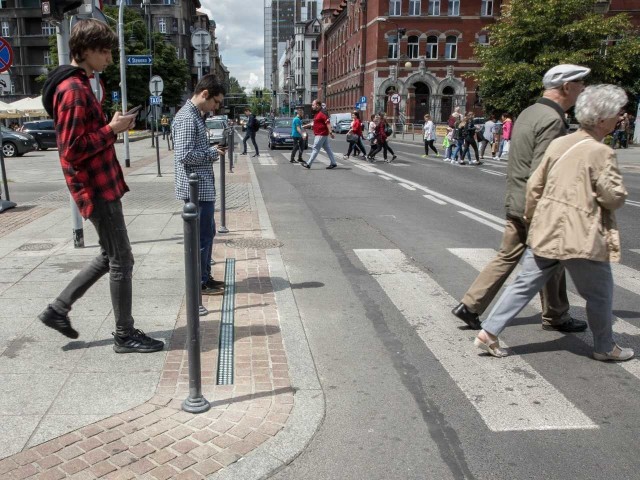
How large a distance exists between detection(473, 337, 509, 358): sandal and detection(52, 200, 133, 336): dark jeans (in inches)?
96.5

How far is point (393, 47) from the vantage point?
62.2 m

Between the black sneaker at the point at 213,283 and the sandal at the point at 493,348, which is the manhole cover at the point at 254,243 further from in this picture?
the sandal at the point at 493,348

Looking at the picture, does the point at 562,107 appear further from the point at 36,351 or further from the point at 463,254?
the point at 36,351

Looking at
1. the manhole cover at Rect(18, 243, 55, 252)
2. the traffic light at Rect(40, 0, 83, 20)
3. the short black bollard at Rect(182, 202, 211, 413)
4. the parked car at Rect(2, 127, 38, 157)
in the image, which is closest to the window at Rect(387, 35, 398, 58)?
the parked car at Rect(2, 127, 38, 157)

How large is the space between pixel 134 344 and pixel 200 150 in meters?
1.83

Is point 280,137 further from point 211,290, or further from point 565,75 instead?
point 565,75

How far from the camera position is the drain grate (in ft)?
12.8

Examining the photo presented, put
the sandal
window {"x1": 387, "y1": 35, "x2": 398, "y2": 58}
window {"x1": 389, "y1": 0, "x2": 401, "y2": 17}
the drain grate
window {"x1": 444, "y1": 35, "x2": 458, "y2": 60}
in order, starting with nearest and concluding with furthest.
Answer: the drain grate, the sandal, window {"x1": 389, "y1": 0, "x2": 401, "y2": 17}, window {"x1": 444, "y1": 35, "x2": 458, "y2": 60}, window {"x1": 387, "y1": 35, "x2": 398, "y2": 58}

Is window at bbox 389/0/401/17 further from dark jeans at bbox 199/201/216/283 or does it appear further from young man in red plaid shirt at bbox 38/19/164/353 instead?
young man in red plaid shirt at bbox 38/19/164/353

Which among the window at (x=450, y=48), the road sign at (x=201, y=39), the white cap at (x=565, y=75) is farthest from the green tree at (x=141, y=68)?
the white cap at (x=565, y=75)

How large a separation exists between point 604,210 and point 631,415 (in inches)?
49.4

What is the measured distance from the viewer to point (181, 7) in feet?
270

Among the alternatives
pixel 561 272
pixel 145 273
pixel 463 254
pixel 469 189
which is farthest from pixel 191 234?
pixel 469 189

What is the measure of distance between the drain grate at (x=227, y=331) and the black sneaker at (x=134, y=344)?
1.50 feet
